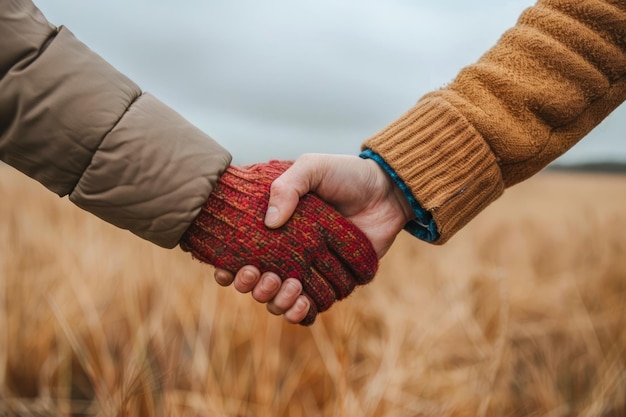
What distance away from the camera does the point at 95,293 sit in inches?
86.9

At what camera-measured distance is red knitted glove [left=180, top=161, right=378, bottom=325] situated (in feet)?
4.55

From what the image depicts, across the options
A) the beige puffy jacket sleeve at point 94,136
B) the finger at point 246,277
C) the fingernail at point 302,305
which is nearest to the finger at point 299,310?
the fingernail at point 302,305

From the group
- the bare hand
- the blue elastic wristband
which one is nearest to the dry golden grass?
the bare hand

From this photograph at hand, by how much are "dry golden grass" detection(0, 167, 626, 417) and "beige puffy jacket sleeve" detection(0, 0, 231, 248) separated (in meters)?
0.34

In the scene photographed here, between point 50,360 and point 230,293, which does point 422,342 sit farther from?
point 50,360

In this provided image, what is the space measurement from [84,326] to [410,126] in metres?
1.14

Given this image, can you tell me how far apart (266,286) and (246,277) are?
5 centimetres

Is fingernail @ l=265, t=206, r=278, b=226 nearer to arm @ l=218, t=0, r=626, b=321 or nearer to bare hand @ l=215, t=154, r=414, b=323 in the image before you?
bare hand @ l=215, t=154, r=414, b=323

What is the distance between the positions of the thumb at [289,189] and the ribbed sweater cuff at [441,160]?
0.19 meters

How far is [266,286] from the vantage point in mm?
1414

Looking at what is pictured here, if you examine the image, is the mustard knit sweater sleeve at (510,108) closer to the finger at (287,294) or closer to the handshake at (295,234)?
the handshake at (295,234)

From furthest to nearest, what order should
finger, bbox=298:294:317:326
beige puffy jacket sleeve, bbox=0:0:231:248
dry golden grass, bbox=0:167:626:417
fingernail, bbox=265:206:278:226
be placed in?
dry golden grass, bbox=0:167:626:417 → finger, bbox=298:294:317:326 → fingernail, bbox=265:206:278:226 → beige puffy jacket sleeve, bbox=0:0:231:248

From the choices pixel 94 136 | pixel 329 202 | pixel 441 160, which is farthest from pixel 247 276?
pixel 441 160

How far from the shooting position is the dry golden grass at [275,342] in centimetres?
170
